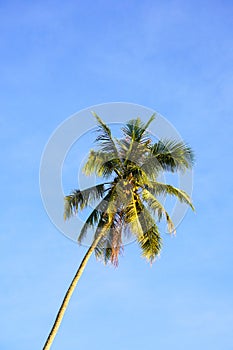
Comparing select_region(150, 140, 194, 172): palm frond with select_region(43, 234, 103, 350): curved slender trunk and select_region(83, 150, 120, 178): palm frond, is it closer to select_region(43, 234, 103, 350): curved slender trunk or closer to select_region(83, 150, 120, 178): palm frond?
select_region(83, 150, 120, 178): palm frond

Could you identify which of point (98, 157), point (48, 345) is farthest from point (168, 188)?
point (48, 345)

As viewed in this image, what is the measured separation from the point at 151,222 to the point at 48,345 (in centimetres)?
584

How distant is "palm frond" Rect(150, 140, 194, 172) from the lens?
26.1 metres

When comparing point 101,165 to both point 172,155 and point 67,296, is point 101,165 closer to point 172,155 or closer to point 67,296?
point 172,155

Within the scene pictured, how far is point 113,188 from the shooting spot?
82.2 feet

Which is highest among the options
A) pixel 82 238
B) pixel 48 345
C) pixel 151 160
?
pixel 151 160

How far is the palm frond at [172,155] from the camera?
26109mm

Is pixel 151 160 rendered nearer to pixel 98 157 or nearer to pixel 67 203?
pixel 98 157

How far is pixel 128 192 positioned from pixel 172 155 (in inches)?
98.1

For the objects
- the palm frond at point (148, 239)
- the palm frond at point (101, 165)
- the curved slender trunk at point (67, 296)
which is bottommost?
the curved slender trunk at point (67, 296)

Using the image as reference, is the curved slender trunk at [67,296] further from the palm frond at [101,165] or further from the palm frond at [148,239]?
the palm frond at [101,165]

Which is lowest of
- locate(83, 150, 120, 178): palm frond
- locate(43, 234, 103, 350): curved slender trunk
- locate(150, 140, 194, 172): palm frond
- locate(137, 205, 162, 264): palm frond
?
locate(43, 234, 103, 350): curved slender trunk

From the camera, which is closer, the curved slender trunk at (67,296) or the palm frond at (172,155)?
the curved slender trunk at (67,296)

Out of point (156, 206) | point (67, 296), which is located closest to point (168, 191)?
point (156, 206)
